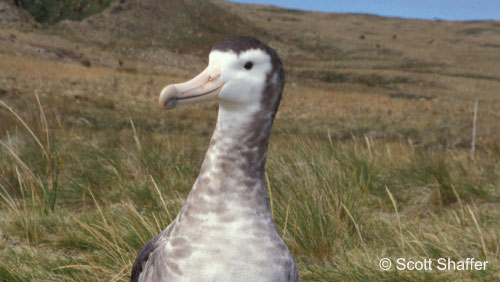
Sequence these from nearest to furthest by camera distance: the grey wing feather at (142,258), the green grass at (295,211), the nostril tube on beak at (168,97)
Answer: the nostril tube on beak at (168,97) < the grey wing feather at (142,258) < the green grass at (295,211)

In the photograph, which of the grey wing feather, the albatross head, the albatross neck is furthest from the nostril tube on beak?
the grey wing feather

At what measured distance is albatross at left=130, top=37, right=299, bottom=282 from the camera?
1.41 m

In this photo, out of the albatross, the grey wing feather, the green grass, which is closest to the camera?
the albatross

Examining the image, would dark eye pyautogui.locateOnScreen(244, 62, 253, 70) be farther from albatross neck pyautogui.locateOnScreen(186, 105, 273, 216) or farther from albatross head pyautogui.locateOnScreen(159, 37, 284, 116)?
albatross neck pyautogui.locateOnScreen(186, 105, 273, 216)

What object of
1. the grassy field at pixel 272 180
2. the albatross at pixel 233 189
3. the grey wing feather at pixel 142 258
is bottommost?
the grassy field at pixel 272 180

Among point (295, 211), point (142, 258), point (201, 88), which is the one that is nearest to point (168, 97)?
point (201, 88)

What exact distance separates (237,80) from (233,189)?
0.32 metres

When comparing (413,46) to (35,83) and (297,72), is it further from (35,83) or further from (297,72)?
(35,83)

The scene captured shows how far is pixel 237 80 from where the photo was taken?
4.61 ft

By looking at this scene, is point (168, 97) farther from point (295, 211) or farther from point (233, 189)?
point (295, 211)

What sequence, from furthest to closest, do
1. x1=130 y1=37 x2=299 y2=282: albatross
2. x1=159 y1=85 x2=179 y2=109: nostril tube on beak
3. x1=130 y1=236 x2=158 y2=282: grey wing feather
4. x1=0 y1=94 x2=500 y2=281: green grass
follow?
x1=0 y1=94 x2=500 y2=281: green grass < x1=130 y1=236 x2=158 y2=282: grey wing feather < x1=130 y1=37 x2=299 y2=282: albatross < x1=159 y1=85 x2=179 y2=109: nostril tube on beak

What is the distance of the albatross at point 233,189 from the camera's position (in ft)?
4.63

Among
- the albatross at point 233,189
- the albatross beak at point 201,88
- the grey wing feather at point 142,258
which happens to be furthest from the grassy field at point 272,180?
the albatross beak at point 201,88

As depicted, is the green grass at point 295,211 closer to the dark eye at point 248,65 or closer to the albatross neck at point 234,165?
the albatross neck at point 234,165
